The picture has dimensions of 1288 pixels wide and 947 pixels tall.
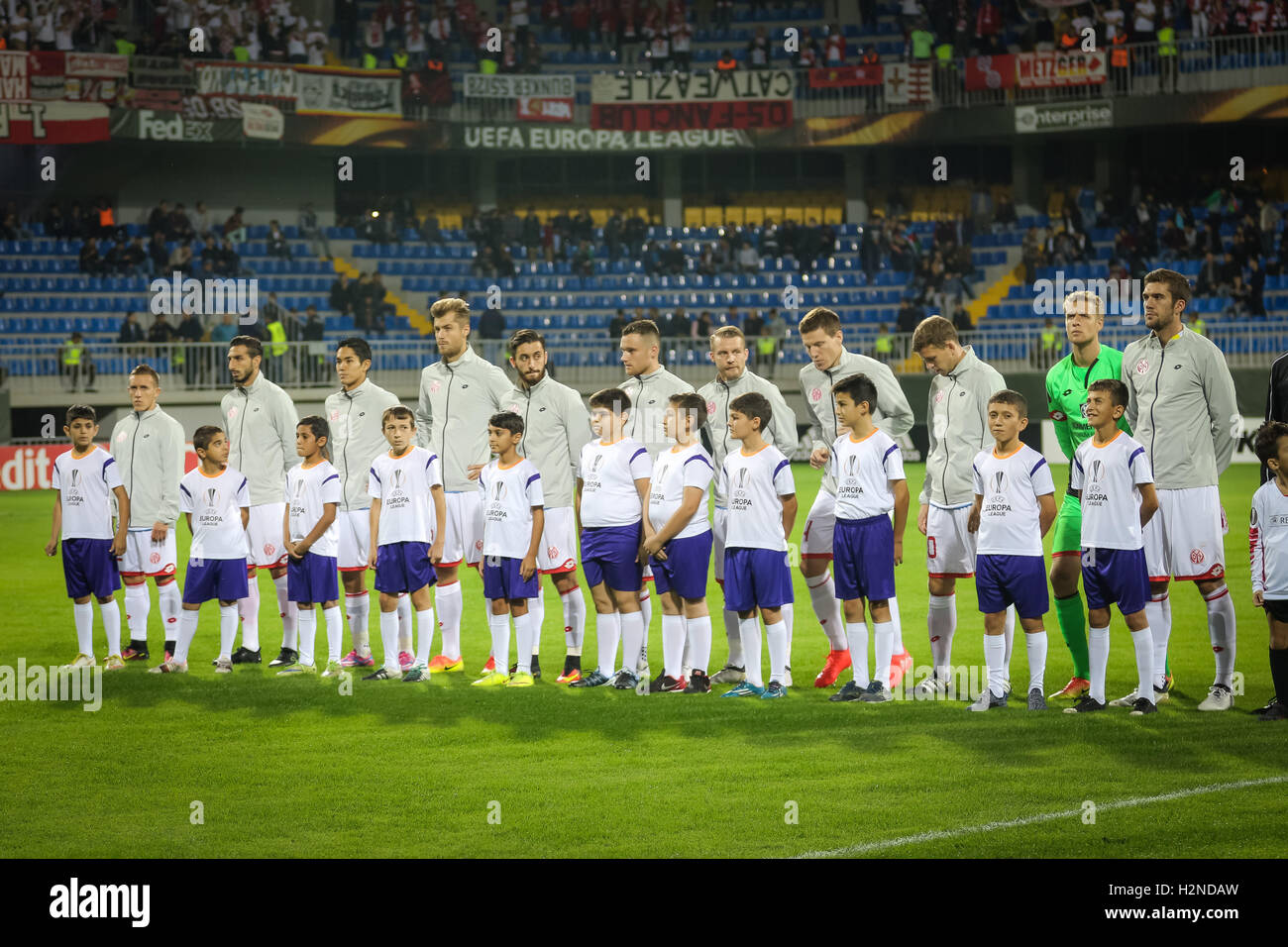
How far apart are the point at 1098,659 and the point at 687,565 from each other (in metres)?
2.45

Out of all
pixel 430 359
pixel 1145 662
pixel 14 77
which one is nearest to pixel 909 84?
pixel 430 359

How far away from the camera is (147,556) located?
34.2ft

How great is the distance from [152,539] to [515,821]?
5.13 meters

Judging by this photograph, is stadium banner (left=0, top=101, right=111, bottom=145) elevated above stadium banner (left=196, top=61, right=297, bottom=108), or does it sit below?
below

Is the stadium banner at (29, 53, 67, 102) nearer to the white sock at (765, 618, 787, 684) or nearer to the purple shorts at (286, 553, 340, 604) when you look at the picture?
the purple shorts at (286, 553, 340, 604)

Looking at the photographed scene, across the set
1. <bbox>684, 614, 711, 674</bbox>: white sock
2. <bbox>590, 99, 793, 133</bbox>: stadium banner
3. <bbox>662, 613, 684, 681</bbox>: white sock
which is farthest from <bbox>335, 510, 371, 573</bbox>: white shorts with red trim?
<bbox>590, 99, 793, 133</bbox>: stadium banner

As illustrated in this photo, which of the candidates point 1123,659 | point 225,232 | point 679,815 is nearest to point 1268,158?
point 225,232

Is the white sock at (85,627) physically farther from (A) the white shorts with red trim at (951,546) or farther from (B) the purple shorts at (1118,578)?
(B) the purple shorts at (1118,578)

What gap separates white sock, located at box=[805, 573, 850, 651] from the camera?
935 cm

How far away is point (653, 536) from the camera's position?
883 cm

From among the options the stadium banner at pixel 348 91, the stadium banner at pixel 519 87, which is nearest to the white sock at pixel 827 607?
the stadium banner at pixel 348 91

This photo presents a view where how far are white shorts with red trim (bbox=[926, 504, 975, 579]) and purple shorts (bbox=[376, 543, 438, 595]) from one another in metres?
3.33

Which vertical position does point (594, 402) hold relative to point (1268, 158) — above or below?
below

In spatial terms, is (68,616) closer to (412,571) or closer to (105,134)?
(412,571)
